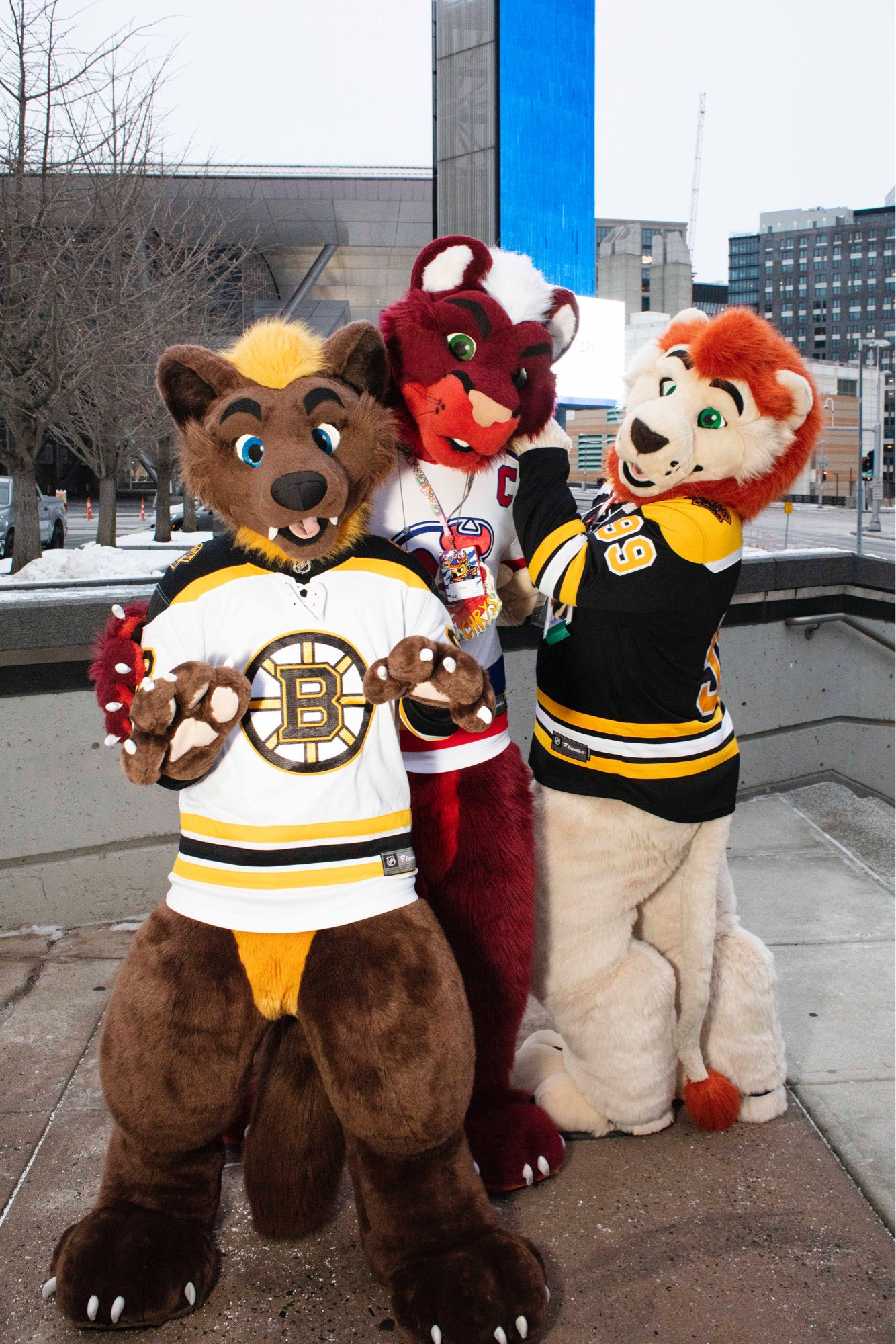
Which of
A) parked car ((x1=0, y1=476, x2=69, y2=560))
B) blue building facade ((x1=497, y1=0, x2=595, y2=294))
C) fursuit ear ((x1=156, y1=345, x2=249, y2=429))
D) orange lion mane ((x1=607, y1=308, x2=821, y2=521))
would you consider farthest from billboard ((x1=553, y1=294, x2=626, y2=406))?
fursuit ear ((x1=156, y1=345, x2=249, y2=429))

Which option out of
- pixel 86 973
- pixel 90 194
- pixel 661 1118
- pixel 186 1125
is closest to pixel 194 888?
pixel 186 1125

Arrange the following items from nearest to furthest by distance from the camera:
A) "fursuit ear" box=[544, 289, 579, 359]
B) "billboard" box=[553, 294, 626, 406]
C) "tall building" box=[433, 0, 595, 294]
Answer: "fursuit ear" box=[544, 289, 579, 359], "tall building" box=[433, 0, 595, 294], "billboard" box=[553, 294, 626, 406]

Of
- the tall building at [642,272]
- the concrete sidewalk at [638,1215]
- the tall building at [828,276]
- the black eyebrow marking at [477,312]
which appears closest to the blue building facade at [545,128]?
the black eyebrow marking at [477,312]

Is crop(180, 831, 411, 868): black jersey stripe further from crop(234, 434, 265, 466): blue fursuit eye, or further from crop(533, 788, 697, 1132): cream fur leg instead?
crop(234, 434, 265, 466): blue fursuit eye

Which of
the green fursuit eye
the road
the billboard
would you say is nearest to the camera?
the green fursuit eye

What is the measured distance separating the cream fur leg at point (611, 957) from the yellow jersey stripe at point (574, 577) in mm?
522

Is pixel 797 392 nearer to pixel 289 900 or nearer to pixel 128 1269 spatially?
pixel 289 900

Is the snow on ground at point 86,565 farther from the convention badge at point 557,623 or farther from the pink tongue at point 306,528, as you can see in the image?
the pink tongue at point 306,528

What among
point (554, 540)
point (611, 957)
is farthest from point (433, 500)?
point (611, 957)

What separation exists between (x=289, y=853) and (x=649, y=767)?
0.94 meters

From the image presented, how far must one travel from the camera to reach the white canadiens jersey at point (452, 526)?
7.72 ft

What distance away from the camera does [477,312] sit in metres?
2.33

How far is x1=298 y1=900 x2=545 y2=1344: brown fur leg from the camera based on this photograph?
6.37 feet

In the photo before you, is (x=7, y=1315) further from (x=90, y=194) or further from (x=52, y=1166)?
(x=90, y=194)
